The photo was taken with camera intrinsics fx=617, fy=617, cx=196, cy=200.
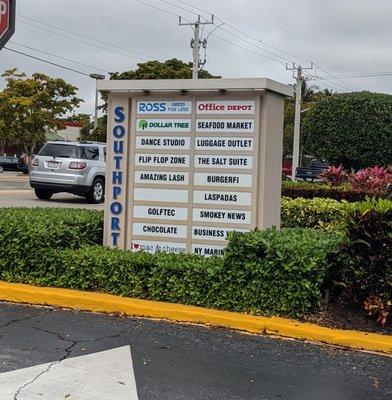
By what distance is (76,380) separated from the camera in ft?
14.3

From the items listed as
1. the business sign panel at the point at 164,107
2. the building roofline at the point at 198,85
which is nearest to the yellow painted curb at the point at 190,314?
the business sign panel at the point at 164,107

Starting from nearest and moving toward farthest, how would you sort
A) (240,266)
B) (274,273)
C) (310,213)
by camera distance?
(274,273), (240,266), (310,213)

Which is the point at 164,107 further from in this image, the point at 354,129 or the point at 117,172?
the point at 354,129

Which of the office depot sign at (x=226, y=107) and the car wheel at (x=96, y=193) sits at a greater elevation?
the office depot sign at (x=226, y=107)

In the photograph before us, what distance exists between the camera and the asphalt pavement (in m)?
Answer: 4.26

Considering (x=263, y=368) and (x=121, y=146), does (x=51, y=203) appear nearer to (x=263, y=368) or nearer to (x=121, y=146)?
(x=121, y=146)

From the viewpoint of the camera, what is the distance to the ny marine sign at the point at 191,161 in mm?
6723

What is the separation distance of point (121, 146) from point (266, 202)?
1.83 meters

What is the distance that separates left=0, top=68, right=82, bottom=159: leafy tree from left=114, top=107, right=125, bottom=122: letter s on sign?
31828 millimetres

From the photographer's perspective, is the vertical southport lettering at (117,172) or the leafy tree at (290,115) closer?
the vertical southport lettering at (117,172)

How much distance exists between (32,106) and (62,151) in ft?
70.8

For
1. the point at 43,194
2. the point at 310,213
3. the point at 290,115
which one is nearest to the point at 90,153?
the point at 43,194

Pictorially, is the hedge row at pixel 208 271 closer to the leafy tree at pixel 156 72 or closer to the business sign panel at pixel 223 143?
the business sign panel at pixel 223 143

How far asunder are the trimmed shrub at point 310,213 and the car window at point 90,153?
8776 millimetres
